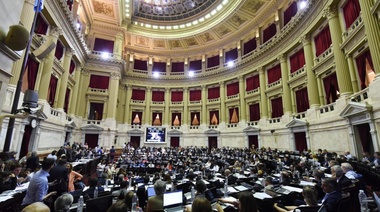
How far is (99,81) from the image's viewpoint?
20.0 metres

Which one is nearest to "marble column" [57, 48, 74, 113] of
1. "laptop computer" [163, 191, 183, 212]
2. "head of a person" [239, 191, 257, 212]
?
"laptop computer" [163, 191, 183, 212]

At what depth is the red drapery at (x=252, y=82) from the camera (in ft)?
62.8

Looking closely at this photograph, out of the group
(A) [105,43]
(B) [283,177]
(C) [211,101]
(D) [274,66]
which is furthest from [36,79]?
(D) [274,66]

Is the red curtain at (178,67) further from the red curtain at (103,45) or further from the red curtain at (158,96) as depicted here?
the red curtain at (103,45)

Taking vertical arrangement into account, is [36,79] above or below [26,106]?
above

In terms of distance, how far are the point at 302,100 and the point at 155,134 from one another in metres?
15.0

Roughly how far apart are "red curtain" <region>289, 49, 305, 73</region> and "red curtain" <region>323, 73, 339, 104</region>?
105 inches

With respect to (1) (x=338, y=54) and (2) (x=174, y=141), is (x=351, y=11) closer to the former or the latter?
(1) (x=338, y=54)

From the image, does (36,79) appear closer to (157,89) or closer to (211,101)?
(157,89)

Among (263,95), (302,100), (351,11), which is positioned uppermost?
(351,11)

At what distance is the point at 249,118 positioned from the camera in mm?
19328

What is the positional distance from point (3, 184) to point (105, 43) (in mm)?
19558

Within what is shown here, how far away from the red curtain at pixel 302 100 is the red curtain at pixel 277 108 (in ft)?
5.74

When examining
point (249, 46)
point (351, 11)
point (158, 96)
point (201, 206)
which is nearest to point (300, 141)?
point (351, 11)
